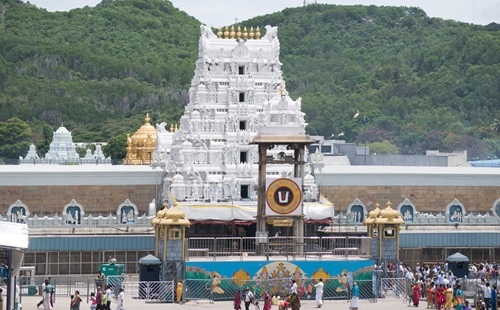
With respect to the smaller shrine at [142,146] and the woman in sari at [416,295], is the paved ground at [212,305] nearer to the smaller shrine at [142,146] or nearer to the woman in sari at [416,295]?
the woman in sari at [416,295]

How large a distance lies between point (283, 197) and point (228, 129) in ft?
52.0

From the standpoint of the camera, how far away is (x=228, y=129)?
7831cm

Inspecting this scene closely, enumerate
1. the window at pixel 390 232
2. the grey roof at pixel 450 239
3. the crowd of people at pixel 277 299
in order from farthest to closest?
the grey roof at pixel 450 239 → the window at pixel 390 232 → the crowd of people at pixel 277 299

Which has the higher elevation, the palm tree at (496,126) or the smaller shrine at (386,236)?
the palm tree at (496,126)

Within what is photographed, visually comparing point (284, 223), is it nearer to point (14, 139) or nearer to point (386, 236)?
point (386, 236)

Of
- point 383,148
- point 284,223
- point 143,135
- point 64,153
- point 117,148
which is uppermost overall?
point 383,148

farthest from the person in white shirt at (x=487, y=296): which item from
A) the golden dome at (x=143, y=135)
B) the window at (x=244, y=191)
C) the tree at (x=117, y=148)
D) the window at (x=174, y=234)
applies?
the tree at (x=117, y=148)

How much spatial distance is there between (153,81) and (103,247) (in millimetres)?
116685

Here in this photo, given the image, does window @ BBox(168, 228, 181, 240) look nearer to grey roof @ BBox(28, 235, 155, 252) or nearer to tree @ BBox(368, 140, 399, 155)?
grey roof @ BBox(28, 235, 155, 252)

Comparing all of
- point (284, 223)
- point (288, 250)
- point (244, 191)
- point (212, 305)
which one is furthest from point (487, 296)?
point (244, 191)

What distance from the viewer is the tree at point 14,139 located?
146m

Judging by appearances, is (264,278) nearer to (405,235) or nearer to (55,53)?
(405,235)

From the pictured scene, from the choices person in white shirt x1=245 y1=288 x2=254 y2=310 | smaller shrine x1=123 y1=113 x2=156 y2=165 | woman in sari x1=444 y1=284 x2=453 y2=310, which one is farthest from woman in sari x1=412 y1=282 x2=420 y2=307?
smaller shrine x1=123 y1=113 x2=156 y2=165

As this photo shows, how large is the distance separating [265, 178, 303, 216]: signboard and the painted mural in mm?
3798
